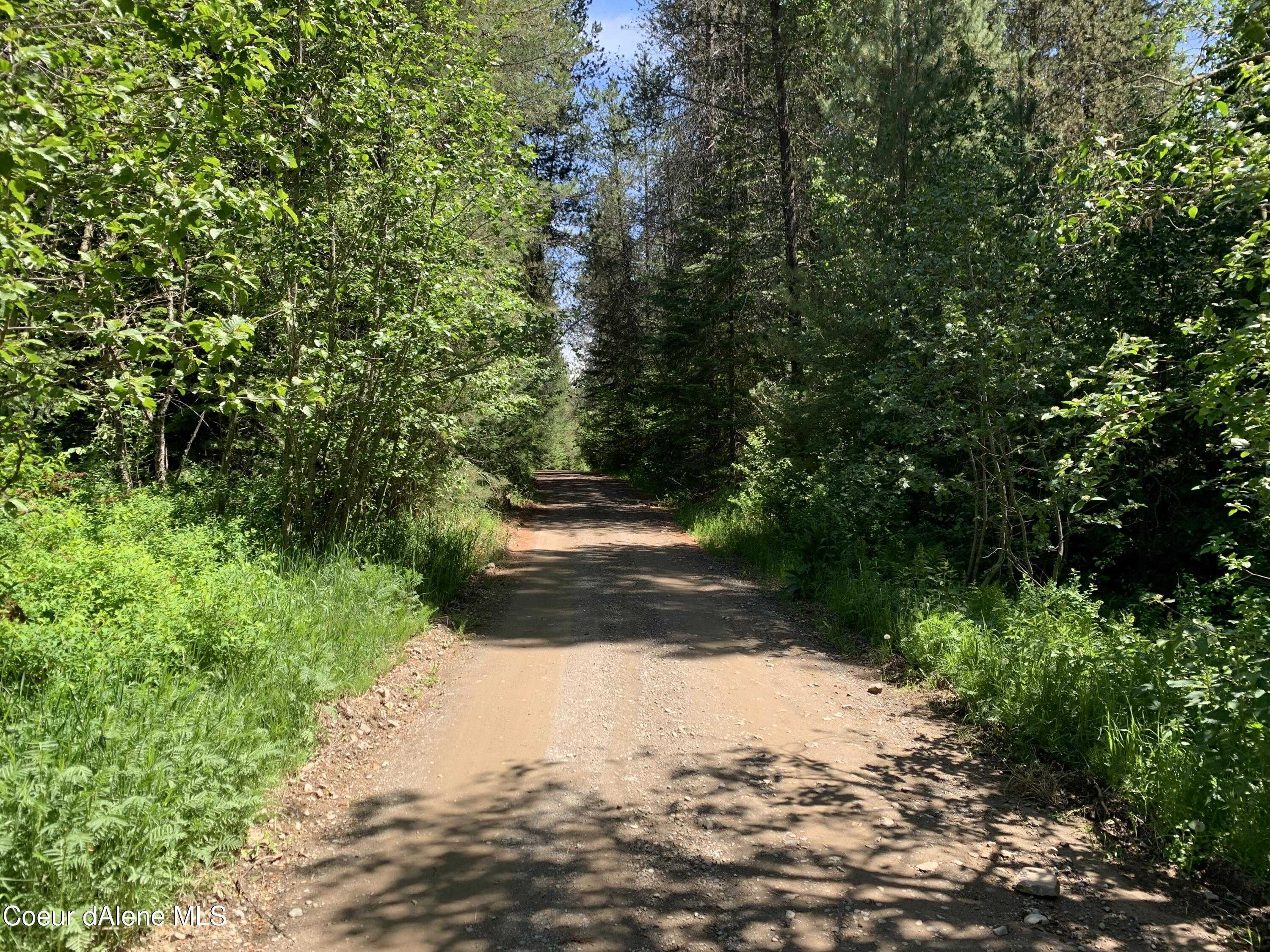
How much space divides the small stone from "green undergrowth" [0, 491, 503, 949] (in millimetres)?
3959

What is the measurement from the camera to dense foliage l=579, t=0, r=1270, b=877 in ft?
14.0

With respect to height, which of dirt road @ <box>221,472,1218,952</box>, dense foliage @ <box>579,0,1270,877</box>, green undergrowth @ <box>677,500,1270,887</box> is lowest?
dirt road @ <box>221,472,1218,952</box>

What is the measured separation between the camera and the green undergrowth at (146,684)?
120 inches

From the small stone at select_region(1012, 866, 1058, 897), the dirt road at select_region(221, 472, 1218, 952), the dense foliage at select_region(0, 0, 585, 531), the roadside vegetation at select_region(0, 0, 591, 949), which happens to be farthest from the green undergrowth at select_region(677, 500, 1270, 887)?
the dense foliage at select_region(0, 0, 585, 531)

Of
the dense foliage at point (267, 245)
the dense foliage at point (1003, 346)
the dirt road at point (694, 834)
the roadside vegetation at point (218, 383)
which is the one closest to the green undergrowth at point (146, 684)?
the roadside vegetation at point (218, 383)

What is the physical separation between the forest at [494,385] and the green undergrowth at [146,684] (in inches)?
1.1

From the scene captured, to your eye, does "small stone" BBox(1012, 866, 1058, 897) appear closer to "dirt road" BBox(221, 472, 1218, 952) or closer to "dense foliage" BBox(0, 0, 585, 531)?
"dirt road" BBox(221, 472, 1218, 952)

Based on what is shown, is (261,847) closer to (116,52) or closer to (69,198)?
(116,52)

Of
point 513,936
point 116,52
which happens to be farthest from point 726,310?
point 513,936

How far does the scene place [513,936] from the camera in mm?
3225

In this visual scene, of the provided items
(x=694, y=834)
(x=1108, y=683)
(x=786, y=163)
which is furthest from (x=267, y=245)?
(x=786, y=163)

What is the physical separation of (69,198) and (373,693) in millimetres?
4350

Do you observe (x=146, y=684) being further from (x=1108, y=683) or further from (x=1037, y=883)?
(x=1108, y=683)

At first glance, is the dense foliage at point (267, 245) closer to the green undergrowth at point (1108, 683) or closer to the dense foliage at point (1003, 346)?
the dense foliage at point (1003, 346)
